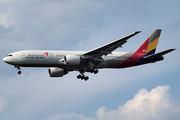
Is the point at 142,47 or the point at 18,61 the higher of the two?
the point at 142,47

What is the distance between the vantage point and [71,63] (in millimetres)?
42469

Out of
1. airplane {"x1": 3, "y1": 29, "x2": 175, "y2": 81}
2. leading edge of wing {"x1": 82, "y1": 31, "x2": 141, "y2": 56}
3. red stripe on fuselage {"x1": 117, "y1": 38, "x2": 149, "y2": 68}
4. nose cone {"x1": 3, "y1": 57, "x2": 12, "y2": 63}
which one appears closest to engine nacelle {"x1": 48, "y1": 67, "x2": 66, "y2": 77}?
airplane {"x1": 3, "y1": 29, "x2": 175, "y2": 81}

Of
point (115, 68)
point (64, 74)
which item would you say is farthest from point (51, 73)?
point (115, 68)

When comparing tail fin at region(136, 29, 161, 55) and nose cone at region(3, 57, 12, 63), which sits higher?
tail fin at region(136, 29, 161, 55)

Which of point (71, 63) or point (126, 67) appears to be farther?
point (126, 67)

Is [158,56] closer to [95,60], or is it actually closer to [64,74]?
[95,60]

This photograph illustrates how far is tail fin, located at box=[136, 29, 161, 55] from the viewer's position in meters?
50.5

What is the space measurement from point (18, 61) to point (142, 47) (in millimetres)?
21758

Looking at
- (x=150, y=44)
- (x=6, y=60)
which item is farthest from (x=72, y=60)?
(x=150, y=44)

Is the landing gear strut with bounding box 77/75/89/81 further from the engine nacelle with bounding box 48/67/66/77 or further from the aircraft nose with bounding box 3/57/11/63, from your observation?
the aircraft nose with bounding box 3/57/11/63

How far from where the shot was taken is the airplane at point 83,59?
42.6m

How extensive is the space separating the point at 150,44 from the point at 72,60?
16.6 metres

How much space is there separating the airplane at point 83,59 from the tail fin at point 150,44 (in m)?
0.20

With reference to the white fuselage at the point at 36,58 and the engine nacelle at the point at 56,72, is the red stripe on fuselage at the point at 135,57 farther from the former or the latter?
the white fuselage at the point at 36,58
